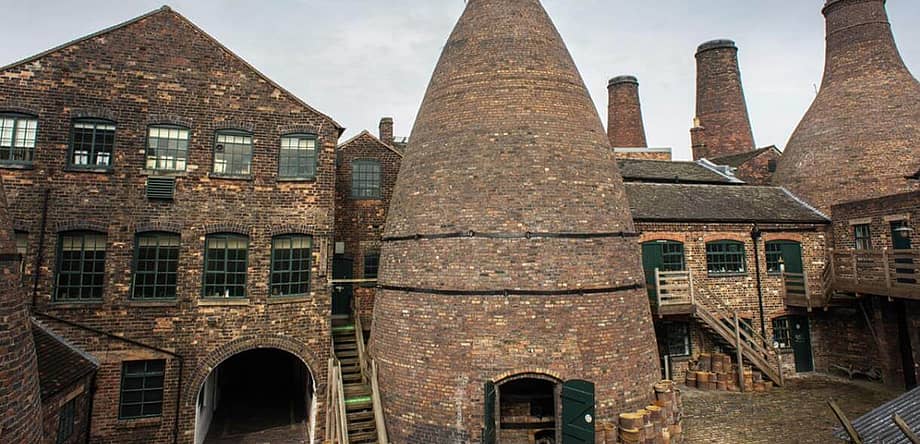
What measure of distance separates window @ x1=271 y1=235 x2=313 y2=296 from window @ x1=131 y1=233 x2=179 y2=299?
2.25 metres

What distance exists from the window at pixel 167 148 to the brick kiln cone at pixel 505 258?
569 cm

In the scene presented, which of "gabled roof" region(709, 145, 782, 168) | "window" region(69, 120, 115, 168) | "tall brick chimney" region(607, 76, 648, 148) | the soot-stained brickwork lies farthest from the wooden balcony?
"window" region(69, 120, 115, 168)

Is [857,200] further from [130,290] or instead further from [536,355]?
[130,290]

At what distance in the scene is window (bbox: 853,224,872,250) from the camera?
51.9 ft

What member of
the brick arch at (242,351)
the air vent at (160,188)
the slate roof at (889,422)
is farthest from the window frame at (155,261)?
the slate roof at (889,422)

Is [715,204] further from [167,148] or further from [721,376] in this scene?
[167,148]

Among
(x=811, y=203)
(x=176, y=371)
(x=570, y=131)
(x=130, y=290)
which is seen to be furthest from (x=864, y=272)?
(x=130, y=290)

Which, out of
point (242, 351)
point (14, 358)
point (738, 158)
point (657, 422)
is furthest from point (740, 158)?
point (14, 358)

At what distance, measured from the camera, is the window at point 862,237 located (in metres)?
15.8

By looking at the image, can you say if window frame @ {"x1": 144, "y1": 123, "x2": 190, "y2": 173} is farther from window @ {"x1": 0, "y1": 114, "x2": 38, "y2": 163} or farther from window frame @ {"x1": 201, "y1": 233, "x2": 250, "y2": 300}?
window @ {"x1": 0, "y1": 114, "x2": 38, "y2": 163}

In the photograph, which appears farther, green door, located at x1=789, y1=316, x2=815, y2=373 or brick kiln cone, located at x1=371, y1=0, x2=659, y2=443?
green door, located at x1=789, y1=316, x2=815, y2=373

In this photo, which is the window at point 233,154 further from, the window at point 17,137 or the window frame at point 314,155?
the window at point 17,137

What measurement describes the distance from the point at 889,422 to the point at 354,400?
9296mm

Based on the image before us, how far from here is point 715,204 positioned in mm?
16938
